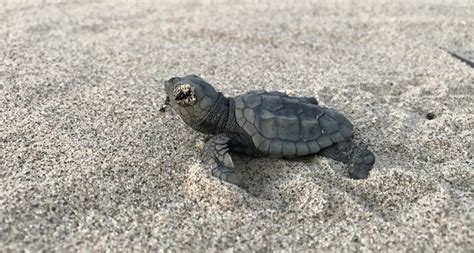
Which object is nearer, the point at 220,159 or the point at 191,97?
the point at 220,159

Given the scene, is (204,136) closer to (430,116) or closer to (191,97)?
(191,97)

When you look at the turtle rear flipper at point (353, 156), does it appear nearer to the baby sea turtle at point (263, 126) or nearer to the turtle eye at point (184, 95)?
the baby sea turtle at point (263, 126)

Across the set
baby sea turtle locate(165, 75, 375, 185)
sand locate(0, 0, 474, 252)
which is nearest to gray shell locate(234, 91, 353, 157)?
baby sea turtle locate(165, 75, 375, 185)

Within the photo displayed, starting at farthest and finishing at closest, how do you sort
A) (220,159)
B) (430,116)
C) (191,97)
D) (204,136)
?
(430,116) < (204,136) < (191,97) < (220,159)

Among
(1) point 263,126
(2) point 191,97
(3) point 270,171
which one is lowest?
(3) point 270,171

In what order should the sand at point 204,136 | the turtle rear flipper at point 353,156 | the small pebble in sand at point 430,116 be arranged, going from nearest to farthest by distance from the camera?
the sand at point 204,136
the turtle rear flipper at point 353,156
the small pebble in sand at point 430,116

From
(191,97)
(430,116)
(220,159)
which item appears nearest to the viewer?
(220,159)

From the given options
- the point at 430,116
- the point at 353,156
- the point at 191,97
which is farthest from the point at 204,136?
the point at 430,116

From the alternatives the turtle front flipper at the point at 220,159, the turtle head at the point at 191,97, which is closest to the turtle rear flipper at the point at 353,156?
the turtle front flipper at the point at 220,159
